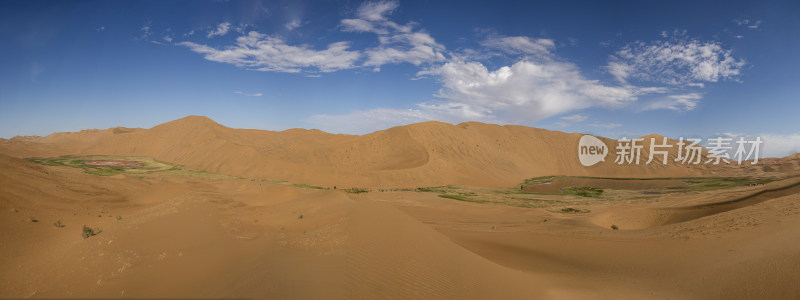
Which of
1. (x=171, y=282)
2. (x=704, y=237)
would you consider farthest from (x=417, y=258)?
(x=704, y=237)

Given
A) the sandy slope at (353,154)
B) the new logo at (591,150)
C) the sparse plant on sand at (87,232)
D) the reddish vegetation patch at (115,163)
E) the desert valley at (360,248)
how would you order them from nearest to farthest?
the desert valley at (360,248) < the sparse plant on sand at (87,232) < the reddish vegetation patch at (115,163) < the sandy slope at (353,154) < the new logo at (591,150)

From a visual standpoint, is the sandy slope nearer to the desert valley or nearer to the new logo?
the new logo

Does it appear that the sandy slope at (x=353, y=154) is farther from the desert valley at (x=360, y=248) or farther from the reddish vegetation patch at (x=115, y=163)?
the desert valley at (x=360, y=248)

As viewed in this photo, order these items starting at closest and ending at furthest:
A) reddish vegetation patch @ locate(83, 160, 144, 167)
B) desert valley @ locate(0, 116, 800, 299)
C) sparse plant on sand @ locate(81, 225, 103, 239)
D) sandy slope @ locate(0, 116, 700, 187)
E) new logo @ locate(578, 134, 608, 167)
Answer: desert valley @ locate(0, 116, 800, 299) → sparse plant on sand @ locate(81, 225, 103, 239) → reddish vegetation patch @ locate(83, 160, 144, 167) → sandy slope @ locate(0, 116, 700, 187) → new logo @ locate(578, 134, 608, 167)

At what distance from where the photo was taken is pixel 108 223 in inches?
440

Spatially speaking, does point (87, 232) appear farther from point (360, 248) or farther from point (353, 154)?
point (353, 154)

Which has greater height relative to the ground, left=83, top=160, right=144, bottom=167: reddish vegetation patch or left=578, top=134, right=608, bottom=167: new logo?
left=578, top=134, right=608, bottom=167: new logo

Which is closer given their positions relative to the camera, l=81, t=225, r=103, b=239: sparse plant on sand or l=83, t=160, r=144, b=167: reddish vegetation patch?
l=81, t=225, r=103, b=239: sparse plant on sand

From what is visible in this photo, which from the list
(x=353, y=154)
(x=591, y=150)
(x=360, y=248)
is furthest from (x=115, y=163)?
(x=591, y=150)

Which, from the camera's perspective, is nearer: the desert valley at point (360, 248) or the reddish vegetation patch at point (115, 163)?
the desert valley at point (360, 248)

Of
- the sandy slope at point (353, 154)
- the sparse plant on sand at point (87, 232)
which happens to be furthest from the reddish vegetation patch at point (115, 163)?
the sparse plant on sand at point (87, 232)

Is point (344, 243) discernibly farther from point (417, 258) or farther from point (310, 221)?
point (310, 221)

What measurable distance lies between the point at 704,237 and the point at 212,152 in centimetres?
5201

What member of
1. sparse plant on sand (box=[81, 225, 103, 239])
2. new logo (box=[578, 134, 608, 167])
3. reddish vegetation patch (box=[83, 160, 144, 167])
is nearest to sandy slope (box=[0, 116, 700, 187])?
new logo (box=[578, 134, 608, 167])
